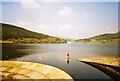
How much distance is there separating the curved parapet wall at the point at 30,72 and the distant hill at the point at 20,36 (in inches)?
4224

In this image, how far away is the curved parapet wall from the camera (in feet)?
59.0

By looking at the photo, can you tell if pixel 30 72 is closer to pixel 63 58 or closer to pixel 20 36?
pixel 63 58

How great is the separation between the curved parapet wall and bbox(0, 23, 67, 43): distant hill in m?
107

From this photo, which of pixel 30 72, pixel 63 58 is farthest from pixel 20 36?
pixel 30 72

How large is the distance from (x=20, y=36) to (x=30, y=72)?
128 metres

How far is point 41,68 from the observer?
68.9 feet

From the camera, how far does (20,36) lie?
144m

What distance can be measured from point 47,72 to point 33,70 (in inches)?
91.9

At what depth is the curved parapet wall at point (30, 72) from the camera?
17969mm

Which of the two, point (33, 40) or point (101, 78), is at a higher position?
point (33, 40)

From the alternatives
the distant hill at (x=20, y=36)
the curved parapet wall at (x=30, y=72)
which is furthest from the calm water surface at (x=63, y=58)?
the distant hill at (x=20, y=36)

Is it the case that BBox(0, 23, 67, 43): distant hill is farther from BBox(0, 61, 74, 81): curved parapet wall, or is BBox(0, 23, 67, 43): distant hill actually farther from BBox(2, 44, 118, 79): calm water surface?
BBox(0, 61, 74, 81): curved parapet wall

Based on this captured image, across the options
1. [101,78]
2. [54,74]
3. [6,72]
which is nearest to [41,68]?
[54,74]

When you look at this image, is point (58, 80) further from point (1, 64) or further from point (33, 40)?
point (33, 40)
